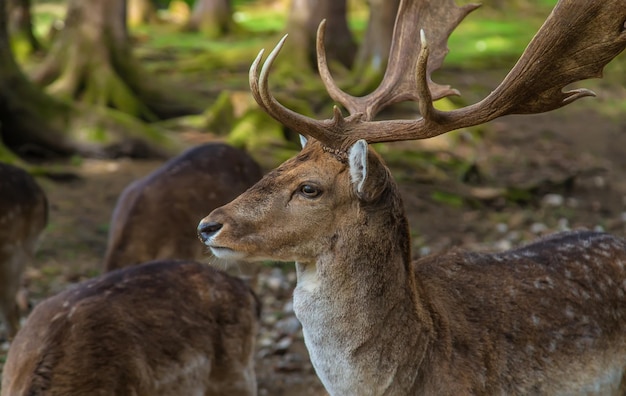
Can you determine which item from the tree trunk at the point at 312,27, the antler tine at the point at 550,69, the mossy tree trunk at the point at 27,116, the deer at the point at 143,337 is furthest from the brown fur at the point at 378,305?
the tree trunk at the point at 312,27

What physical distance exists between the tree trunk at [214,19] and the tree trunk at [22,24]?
5.15 m

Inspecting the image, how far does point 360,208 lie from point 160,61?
15084mm

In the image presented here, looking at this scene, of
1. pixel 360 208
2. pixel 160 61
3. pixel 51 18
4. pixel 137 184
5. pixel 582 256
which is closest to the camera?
pixel 360 208

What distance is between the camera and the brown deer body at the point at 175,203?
6.73m

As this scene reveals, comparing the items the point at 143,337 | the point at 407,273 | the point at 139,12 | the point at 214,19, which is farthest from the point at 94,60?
the point at 139,12

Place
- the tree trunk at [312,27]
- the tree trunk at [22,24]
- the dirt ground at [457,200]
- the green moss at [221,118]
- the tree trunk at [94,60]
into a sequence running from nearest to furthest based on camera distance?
the dirt ground at [457,200] < the green moss at [221,118] < the tree trunk at [94,60] < the tree trunk at [312,27] < the tree trunk at [22,24]

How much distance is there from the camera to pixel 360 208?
3873mm

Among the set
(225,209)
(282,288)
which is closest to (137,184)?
(282,288)

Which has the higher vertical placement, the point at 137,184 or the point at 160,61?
the point at 137,184

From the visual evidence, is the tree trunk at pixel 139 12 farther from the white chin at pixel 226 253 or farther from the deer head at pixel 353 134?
the white chin at pixel 226 253

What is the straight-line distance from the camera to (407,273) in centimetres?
400

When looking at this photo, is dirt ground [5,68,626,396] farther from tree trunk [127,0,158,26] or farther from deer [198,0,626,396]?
tree trunk [127,0,158,26]

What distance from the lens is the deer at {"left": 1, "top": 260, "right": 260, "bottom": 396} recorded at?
4516 millimetres

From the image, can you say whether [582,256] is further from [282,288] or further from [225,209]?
[282,288]
